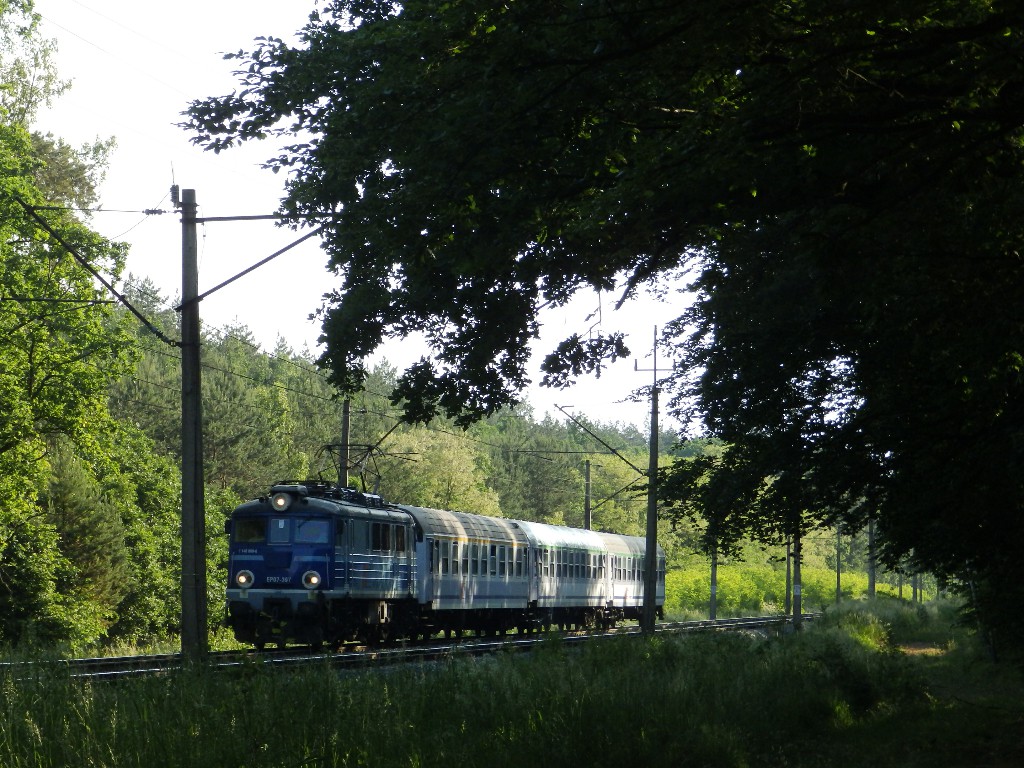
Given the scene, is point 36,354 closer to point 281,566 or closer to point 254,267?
point 281,566

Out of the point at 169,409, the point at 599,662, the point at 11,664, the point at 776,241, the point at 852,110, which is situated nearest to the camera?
the point at 852,110

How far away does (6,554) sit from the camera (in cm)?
3816

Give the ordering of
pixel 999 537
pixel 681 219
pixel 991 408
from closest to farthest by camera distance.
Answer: pixel 681 219, pixel 991 408, pixel 999 537

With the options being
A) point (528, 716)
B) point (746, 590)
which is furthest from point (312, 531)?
point (746, 590)

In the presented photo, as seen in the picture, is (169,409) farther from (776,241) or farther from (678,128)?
(678,128)

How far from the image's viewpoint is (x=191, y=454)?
15867 millimetres

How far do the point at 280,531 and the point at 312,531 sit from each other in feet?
2.43

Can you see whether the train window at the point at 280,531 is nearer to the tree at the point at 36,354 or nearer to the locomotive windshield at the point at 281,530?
the locomotive windshield at the point at 281,530

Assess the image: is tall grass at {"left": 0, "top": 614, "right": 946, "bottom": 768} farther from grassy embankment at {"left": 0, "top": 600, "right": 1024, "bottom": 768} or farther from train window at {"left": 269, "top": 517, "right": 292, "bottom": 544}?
train window at {"left": 269, "top": 517, "right": 292, "bottom": 544}

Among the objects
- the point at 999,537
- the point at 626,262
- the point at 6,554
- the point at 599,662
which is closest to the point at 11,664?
the point at 626,262

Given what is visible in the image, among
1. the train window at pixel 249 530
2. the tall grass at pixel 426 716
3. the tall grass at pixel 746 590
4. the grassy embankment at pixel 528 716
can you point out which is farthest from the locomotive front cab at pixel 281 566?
the tall grass at pixel 746 590

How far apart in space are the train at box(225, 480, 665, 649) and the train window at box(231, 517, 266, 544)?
24 millimetres

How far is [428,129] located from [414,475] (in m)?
70.1

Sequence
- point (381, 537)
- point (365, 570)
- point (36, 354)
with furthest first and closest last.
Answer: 1. point (36, 354)
2. point (381, 537)
3. point (365, 570)
